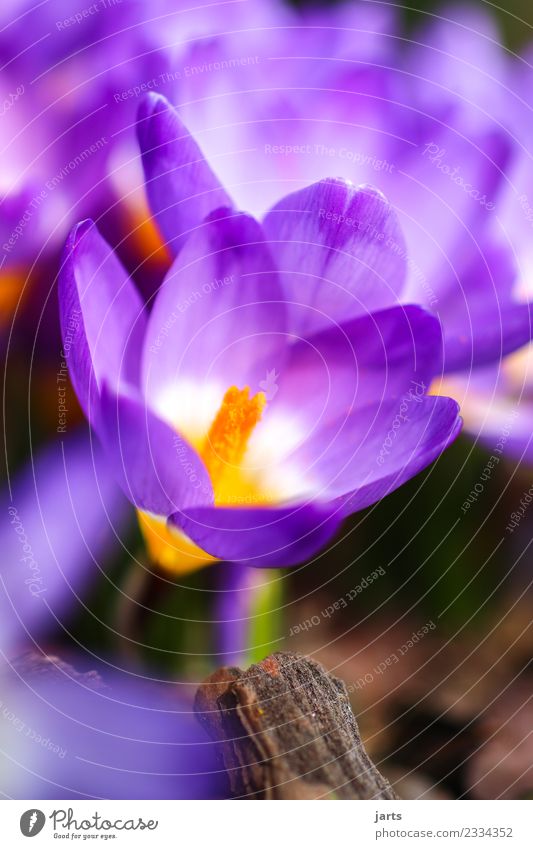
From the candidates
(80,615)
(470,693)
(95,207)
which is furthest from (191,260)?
(470,693)

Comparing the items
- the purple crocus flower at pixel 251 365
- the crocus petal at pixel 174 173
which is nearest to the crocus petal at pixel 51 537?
the purple crocus flower at pixel 251 365

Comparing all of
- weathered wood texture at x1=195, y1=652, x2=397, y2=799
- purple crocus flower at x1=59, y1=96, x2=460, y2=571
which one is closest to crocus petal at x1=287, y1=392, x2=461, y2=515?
purple crocus flower at x1=59, y1=96, x2=460, y2=571

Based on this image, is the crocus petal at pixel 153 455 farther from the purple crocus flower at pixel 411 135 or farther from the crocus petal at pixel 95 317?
the purple crocus flower at pixel 411 135

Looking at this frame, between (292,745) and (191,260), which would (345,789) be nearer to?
(292,745)

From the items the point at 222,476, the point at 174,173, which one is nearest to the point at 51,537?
the point at 222,476

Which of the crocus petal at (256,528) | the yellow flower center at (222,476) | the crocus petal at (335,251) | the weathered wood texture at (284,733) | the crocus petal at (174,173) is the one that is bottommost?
the weathered wood texture at (284,733)

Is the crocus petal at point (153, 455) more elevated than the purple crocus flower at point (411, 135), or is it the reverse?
the purple crocus flower at point (411, 135)

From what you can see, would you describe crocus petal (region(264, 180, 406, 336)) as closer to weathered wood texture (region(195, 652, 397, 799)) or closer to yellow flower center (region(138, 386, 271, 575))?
yellow flower center (region(138, 386, 271, 575))
